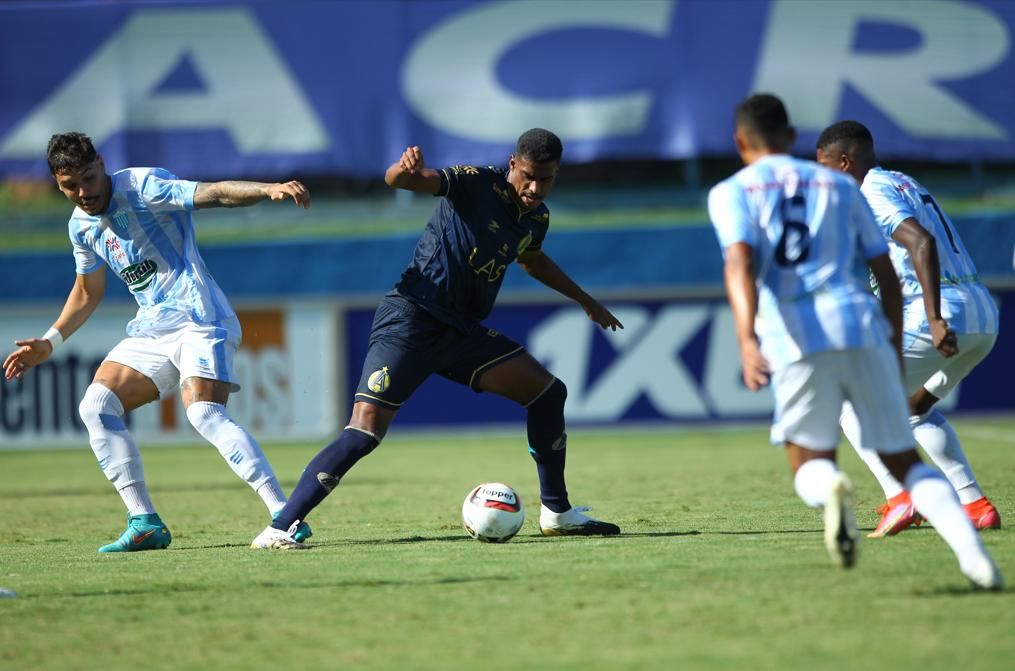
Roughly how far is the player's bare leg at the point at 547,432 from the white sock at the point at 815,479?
95.7 inches

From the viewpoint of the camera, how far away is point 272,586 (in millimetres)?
6004

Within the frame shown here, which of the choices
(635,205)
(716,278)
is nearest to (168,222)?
(716,278)

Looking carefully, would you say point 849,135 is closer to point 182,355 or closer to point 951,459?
point 951,459

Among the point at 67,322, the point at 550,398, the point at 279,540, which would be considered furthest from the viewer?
the point at 67,322

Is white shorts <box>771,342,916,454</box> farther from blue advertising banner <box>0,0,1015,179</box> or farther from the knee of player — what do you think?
blue advertising banner <box>0,0,1015,179</box>

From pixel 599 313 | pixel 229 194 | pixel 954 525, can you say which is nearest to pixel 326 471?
pixel 229 194

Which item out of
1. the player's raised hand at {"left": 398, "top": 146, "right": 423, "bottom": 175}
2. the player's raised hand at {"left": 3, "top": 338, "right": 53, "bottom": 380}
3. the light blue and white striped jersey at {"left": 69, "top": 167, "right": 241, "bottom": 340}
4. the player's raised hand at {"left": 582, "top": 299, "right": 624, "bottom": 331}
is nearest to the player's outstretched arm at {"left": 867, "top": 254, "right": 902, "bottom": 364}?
the player's raised hand at {"left": 398, "top": 146, "right": 423, "bottom": 175}

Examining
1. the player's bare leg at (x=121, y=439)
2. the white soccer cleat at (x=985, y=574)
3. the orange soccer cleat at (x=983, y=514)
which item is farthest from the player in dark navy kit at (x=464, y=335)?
the white soccer cleat at (x=985, y=574)

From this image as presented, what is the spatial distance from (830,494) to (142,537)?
4138 millimetres

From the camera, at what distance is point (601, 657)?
443 cm

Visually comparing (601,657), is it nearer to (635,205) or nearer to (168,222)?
(168,222)

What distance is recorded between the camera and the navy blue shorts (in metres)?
7.32

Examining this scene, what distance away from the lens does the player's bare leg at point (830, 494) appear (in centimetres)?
509

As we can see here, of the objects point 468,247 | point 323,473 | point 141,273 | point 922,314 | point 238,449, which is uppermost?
point 468,247
